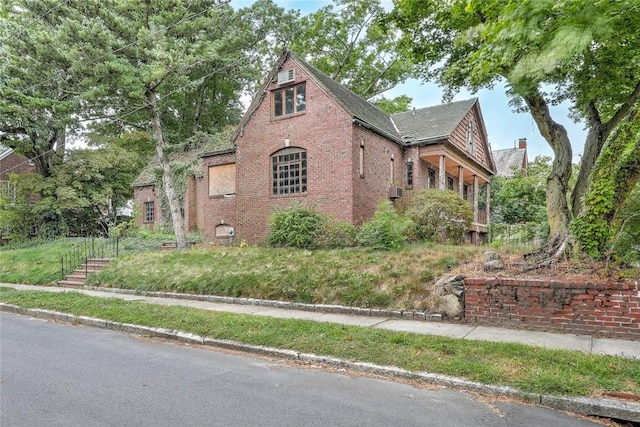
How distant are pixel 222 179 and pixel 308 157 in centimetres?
621

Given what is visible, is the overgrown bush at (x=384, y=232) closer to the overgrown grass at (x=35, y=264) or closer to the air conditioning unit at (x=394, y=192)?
the air conditioning unit at (x=394, y=192)

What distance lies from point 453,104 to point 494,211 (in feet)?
31.3

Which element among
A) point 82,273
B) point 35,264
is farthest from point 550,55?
point 35,264

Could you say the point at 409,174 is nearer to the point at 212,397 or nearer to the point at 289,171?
the point at 289,171

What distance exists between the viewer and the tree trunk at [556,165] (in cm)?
893

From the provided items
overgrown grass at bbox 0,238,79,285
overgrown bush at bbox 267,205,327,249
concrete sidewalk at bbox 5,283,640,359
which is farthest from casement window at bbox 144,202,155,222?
concrete sidewalk at bbox 5,283,640,359

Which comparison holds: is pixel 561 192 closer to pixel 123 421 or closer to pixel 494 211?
pixel 123 421

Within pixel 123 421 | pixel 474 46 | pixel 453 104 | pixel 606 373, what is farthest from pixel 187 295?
pixel 453 104

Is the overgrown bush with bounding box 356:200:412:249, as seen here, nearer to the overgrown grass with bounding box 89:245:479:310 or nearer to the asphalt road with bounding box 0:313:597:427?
the overgrown grass with bounding box 89:245:479:310

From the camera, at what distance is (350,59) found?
31.1 meters

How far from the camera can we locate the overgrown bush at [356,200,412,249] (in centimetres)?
1086

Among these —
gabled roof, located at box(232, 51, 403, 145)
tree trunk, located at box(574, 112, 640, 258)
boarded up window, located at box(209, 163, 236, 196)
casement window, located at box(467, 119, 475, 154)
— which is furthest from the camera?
casement window, located at box(467, 119, 475, 154)

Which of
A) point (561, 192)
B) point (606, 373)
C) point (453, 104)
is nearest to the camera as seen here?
point (606, 373)

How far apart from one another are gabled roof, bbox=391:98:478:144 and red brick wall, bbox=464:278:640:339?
12.0m
